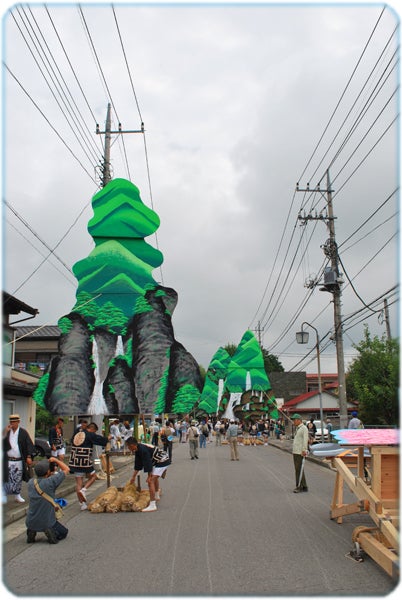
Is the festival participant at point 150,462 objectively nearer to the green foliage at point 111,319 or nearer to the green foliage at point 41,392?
the green foliage at point 41,392

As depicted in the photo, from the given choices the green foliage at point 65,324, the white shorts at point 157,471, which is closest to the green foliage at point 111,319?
the green foliage at point 65,324

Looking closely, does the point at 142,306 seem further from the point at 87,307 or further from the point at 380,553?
A: the point at 380,553

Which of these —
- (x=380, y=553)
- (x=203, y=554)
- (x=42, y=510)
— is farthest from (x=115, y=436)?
(x=380, y=553)

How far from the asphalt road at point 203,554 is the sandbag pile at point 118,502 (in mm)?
229

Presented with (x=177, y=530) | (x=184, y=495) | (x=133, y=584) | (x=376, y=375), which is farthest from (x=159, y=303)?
(x=376, y=375)

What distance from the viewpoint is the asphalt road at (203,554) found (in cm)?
568

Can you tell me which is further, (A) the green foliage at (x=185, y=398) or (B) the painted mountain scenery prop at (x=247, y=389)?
(B) the painted mountain scenery prop at (x=247, y=389)

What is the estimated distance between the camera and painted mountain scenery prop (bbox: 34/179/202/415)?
11539mm

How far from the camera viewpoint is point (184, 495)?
40.7 feet

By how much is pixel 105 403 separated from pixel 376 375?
757 inches

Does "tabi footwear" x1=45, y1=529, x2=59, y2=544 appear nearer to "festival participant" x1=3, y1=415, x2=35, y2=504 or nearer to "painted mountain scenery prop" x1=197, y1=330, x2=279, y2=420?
"festival participant" x1=3, y1=415, x2=35, y2=504

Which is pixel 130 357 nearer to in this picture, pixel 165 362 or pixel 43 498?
pixel 165 362

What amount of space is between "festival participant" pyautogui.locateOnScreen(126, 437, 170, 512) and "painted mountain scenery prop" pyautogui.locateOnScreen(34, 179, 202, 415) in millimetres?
928

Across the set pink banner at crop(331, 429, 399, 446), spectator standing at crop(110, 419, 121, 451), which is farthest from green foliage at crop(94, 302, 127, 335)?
spectator standing at crop(110, 419, 121, 451)
